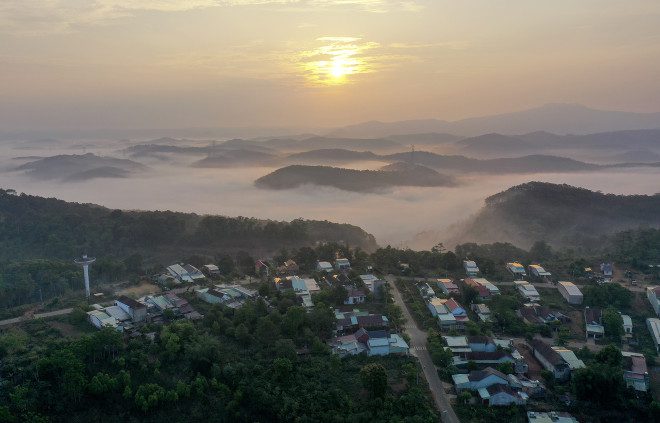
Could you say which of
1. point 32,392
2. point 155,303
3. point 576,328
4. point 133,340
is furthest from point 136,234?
point 576,328

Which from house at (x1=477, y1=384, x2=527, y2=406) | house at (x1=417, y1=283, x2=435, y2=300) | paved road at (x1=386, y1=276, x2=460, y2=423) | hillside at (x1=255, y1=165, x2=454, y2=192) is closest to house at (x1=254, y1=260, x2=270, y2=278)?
paved road at (x1=386, y1=276, x2=460, y2=423)

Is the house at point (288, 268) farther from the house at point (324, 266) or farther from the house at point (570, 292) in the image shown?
the house at point (570, 292)

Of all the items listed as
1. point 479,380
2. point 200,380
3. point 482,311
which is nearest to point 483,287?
point 482,311

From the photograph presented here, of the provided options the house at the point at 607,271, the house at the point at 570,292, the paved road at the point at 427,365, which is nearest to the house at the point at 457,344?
the paved road at the point at 427,365

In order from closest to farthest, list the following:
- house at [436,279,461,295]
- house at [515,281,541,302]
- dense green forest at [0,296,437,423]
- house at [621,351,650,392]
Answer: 1. dense green forest at [0,296,437,423]
2. house at [621,351,650,392]
3. house at [515,281,541,302]
4. house at [436,279,461,295]

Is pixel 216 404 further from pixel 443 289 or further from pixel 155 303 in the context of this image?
pixel 443 289

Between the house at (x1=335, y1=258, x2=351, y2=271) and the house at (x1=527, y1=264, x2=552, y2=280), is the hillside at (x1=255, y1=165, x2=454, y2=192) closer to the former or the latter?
the house at (x1=335, y1=258, x2=351, y2=271)
